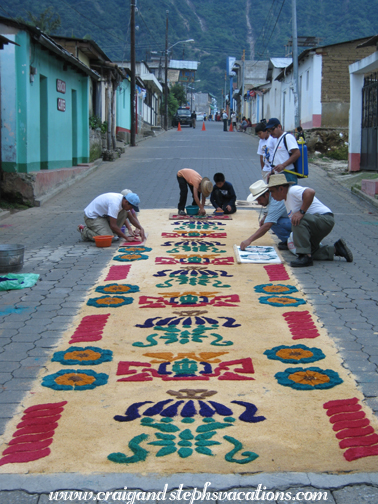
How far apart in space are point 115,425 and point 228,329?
1678 millimetres

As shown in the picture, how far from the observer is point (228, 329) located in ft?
15.0

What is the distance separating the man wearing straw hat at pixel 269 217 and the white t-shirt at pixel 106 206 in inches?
66.0

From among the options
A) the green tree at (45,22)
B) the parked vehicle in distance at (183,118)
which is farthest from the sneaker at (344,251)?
the parked vehicle in distance at (183,118)

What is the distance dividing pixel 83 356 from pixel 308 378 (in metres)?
1.52

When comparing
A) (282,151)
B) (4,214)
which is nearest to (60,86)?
(4,214)

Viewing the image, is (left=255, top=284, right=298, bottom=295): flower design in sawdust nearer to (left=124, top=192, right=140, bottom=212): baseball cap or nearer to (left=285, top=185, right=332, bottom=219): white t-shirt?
(left=285, top=185, right=332, bottom=219): white t-shirt

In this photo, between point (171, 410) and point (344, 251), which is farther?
point (344, 251)

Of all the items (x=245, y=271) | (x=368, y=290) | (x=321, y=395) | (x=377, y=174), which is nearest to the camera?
(x=321, y=395)

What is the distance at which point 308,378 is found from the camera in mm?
3645

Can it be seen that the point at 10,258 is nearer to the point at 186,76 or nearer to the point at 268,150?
the point at 268,150

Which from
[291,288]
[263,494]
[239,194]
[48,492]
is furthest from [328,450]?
[239,194]

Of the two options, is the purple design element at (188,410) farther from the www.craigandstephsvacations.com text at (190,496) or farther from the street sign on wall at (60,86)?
the street sign on wall at (60,86)

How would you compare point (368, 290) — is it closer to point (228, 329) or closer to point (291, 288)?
point (291, 288)

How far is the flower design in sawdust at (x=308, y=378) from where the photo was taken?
3.54 m
